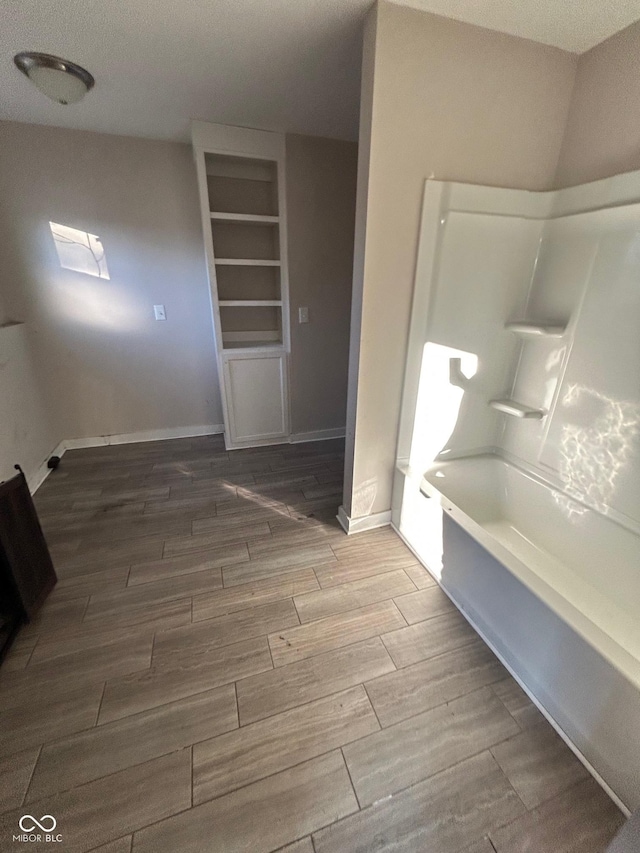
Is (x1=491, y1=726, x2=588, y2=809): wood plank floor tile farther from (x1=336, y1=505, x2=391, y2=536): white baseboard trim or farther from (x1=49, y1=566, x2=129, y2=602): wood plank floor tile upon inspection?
(x1=49, y1=566, x2=129, y2=602): wood plank floor tile

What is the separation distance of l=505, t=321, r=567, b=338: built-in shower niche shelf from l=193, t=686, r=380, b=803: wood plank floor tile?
1838 millimetres

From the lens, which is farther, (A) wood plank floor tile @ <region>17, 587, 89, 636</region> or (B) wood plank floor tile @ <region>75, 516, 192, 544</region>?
(B) wood plank floor tile @ <region>75, 516, 192, 544</region>

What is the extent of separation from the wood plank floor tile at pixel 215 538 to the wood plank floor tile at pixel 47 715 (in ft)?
2.32

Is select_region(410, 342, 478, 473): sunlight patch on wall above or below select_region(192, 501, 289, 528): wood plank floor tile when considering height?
above

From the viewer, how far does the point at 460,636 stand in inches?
58.9

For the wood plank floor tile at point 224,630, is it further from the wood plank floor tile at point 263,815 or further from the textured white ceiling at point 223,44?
the textured white ceiling at point 223,44

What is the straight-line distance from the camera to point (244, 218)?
8.45ft

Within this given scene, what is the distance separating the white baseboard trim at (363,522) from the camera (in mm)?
2096

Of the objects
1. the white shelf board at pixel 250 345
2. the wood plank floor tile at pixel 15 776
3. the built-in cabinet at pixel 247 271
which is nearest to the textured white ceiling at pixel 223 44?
the built-in cabinet at pixel 247 271

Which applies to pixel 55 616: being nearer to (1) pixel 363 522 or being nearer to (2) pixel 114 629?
(2) pixel 114 629

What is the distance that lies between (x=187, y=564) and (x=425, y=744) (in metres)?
→ 1.32

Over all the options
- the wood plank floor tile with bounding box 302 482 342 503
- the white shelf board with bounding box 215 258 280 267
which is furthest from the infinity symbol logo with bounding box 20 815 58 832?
the white shelf board with bounding box 215 258 280 267

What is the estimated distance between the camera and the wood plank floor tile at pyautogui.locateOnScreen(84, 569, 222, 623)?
5.25 ft

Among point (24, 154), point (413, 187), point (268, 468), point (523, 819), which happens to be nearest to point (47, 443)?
point (268, 468)
